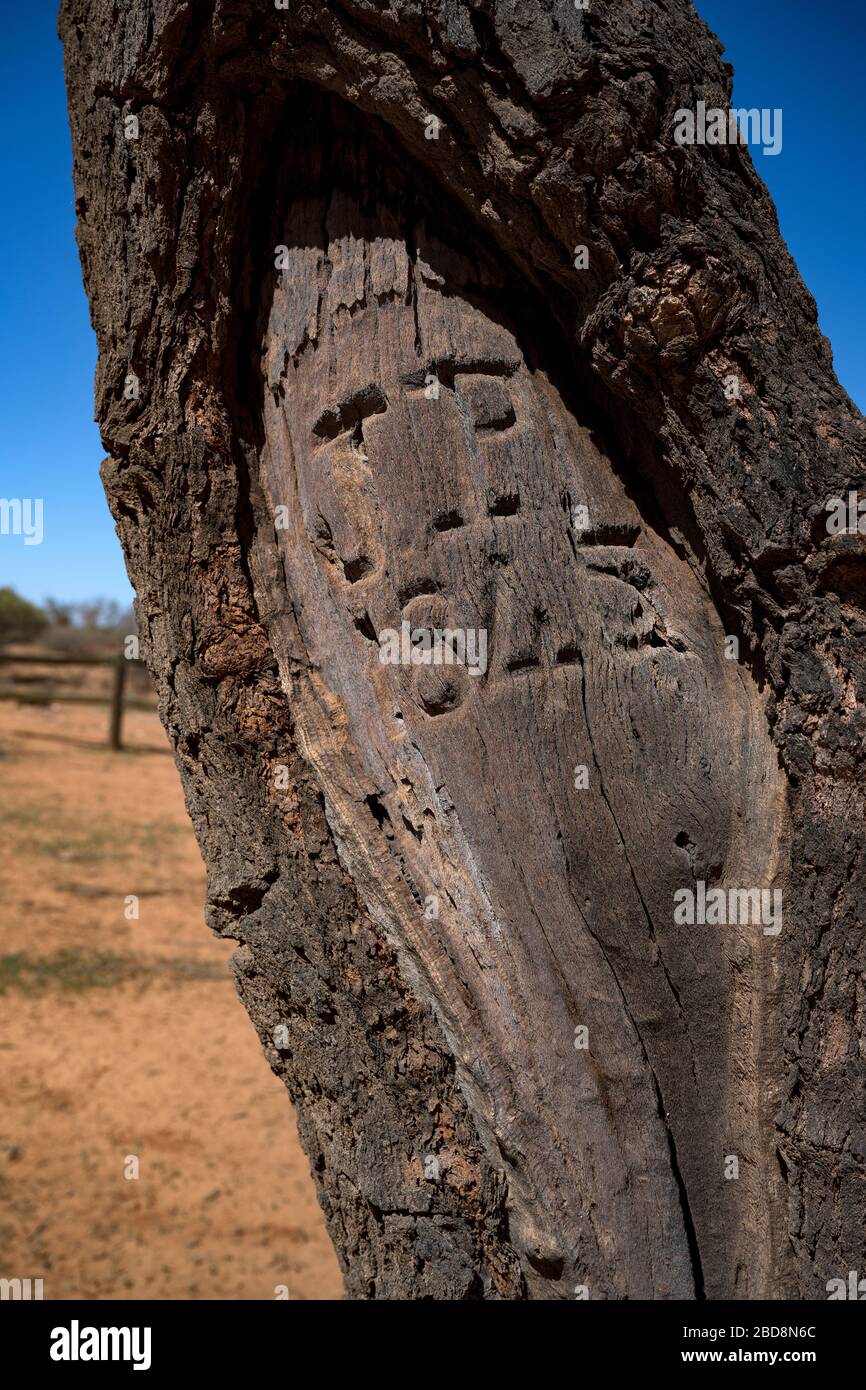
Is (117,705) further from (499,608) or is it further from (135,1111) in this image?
(499,608)

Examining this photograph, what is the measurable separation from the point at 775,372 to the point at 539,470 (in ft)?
1.44

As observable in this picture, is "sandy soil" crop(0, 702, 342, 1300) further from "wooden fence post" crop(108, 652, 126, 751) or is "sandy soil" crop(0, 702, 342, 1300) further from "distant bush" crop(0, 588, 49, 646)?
"distant bush" crop(0, 588, 49, 646)

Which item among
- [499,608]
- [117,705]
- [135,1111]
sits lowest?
[135,1111]

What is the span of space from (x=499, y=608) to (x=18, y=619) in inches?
1104

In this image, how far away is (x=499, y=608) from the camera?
5.72ft

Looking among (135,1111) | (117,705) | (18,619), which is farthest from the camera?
(18,619)

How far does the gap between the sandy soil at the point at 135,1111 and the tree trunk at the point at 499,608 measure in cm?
231

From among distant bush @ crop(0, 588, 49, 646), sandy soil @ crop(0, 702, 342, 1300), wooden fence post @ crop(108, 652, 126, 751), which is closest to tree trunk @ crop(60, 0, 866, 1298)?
sandy soil @ crop(0, 702, 342, 1300)

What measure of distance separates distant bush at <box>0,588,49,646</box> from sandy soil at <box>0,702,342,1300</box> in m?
20.0

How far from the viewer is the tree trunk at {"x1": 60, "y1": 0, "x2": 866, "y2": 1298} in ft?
5.22

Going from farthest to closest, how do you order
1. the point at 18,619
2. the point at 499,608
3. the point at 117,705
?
1. the point at 18,619
2. the point at 117,705
3. the point at 499,608

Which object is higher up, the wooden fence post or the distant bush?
the distant bush

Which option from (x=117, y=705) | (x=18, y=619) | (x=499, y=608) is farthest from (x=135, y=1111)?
(x=18, y=619)

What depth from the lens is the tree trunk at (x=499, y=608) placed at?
1.59 m
